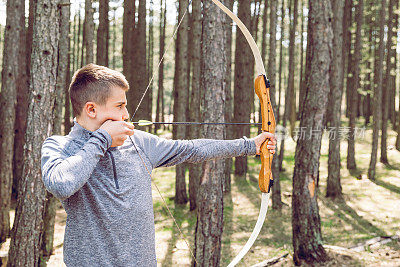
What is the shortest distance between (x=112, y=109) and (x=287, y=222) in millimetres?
6240

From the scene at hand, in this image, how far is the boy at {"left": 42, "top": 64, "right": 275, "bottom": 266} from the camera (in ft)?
4.59

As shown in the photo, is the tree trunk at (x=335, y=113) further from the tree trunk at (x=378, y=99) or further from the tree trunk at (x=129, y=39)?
the tree trunk at (x=129, y=39)

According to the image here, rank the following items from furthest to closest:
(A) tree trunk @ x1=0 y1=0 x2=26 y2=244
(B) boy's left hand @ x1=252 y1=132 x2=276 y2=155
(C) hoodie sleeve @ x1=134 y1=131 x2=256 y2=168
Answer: (A) tree trunk @ x1=0 y1=0 x2=26 y2=244 < (B) boy's left hand @ x1=252 y1=132 x2=276 y2=155 < (C) hoodie sleeve @ x1=134 y1=131 x2=256 y2=168

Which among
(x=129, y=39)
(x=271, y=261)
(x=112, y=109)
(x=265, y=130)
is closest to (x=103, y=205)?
(x=112, y=109)

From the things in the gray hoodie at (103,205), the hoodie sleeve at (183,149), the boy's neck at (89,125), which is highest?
the boy's neck at (89,125)

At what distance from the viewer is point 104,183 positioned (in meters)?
1.44

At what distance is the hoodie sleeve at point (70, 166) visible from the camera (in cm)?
125

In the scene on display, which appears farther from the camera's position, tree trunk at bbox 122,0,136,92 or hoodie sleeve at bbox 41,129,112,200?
tree trunk at bbox 122,0,136,92

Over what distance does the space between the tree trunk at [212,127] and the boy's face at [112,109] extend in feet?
7.94

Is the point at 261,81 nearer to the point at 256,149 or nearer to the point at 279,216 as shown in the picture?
the point at 256,149

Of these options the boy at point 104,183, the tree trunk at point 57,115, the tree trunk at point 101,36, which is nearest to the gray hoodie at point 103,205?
the boy at point 104,183

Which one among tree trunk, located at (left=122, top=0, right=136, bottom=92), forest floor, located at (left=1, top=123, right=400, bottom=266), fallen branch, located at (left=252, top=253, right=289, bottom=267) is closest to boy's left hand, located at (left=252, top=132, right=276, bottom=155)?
fallen branch, located at (left=252, top=253, right=289, bottom=267)

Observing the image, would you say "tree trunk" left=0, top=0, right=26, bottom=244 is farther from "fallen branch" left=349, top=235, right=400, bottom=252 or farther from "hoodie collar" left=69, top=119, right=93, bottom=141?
"fallen branch" left=349, top=235, right=400, bottom=252

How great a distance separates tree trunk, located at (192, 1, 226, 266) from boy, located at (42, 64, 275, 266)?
2.39 meters
